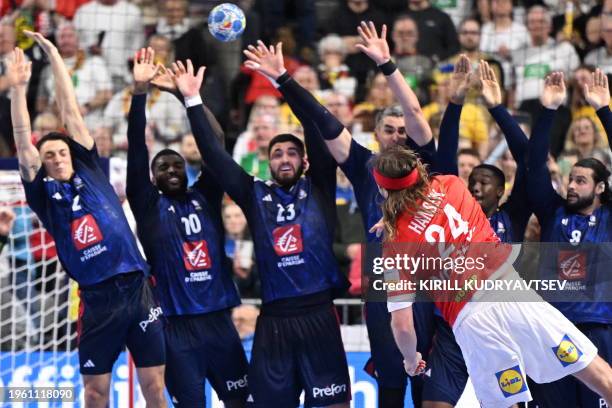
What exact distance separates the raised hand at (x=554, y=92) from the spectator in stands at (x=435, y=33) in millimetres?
4192

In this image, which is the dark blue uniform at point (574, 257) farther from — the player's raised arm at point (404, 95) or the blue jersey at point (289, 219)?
the blue jersey at point (289, 219)

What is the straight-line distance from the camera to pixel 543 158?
830cm

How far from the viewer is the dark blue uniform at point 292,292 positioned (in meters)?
8.20

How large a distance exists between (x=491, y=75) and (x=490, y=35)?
4.08 metres

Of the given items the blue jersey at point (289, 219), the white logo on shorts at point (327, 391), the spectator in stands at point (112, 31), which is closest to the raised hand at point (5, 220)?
the blue jersey at point (289, 219)

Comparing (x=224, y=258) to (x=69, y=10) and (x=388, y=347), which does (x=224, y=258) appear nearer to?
(x=388, y=347)

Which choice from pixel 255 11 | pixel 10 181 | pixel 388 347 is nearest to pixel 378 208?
pixel 388 347

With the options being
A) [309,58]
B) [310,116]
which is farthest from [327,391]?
[309,58]

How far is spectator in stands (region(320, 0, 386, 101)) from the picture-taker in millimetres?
12742

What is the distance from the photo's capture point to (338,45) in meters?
12.8

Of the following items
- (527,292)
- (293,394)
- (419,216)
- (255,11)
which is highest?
(255,11)

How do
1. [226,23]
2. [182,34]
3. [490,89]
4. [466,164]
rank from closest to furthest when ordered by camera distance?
[490,89]
[226,23]
[466,164]
[182,34]

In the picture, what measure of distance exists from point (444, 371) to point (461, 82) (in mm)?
1991

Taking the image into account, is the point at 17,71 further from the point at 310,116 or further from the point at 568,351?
the point at 568,351
